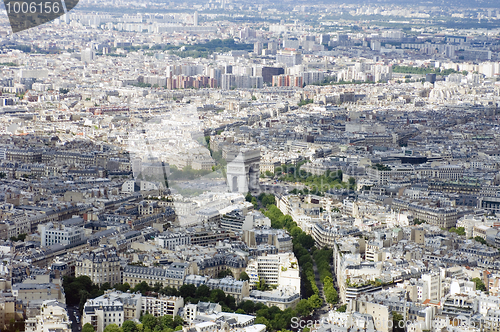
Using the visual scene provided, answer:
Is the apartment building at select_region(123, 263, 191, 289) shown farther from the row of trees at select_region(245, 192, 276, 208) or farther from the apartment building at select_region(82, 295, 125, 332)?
the row of trees at select_region(245, 192, 276, 208)

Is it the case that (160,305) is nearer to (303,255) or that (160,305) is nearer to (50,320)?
(50,320)

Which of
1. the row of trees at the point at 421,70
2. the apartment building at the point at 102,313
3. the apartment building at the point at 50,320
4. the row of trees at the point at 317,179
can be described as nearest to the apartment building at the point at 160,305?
the apartment building at the point at 102,313

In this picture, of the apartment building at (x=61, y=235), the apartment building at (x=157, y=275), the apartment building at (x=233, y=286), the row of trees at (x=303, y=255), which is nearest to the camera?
the row of trees at (x=303, y=255)

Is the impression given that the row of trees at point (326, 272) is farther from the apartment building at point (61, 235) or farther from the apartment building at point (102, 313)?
the apartment building at point (61, 235)

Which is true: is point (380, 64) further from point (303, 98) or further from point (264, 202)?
point (264, 202)

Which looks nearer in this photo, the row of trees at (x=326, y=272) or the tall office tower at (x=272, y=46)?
the row of trees at (x=326, y=272)

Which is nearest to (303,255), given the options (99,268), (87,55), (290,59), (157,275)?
(157,275)

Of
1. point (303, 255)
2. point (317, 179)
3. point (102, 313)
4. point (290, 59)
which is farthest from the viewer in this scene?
point (290, 59)

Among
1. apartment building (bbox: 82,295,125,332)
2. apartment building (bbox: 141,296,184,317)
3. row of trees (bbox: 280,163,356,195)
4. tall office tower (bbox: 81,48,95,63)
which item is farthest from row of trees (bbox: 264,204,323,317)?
tall office tower (bbox: 81,48,95,63)
